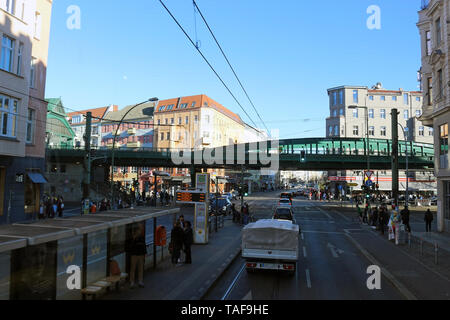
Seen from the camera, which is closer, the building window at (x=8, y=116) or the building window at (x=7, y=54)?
the building window at (x=7, y=54)

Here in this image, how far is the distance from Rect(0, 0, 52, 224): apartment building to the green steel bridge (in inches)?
934

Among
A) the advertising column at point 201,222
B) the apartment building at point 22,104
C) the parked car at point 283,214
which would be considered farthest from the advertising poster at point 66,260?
the parked car at point 283,214

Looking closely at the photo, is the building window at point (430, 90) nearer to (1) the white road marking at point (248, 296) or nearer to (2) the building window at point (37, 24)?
(1) the white road marking at point (248, 296)

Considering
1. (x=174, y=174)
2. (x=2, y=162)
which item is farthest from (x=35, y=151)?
(x=174, y=174)

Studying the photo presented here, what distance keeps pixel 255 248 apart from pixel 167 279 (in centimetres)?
314

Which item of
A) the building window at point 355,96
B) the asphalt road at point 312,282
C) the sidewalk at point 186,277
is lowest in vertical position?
the asphalt road at point 312,282

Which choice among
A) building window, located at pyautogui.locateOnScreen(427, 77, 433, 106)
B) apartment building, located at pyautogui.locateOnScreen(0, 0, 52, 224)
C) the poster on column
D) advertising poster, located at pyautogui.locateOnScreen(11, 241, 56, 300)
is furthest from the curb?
building window, located at pyautogui.locateOnScreen(427, 77, 433, 106)

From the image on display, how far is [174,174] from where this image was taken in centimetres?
8475

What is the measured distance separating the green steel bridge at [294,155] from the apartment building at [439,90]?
23.5 metres

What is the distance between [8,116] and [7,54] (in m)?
3.88

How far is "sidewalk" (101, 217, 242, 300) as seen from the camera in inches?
360

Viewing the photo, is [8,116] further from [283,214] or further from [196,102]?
[196,102]

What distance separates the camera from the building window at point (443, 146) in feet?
78.6

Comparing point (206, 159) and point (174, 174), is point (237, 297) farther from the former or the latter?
point (174, 174)
